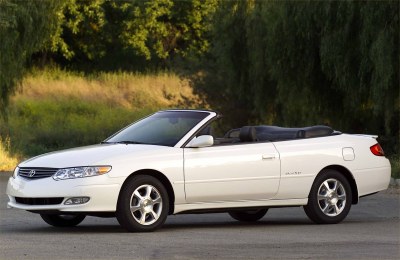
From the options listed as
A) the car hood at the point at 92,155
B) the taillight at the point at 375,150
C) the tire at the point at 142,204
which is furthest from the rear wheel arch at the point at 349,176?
the tire at the point at 142,204

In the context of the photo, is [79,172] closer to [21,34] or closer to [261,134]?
[261,134]

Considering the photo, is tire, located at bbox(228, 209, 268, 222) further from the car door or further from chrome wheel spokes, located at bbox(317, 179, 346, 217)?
the car door

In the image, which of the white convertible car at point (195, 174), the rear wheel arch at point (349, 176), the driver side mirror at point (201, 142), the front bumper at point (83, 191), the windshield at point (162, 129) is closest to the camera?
the front bumper at point (83, 191)

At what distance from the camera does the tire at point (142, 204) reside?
551 inches

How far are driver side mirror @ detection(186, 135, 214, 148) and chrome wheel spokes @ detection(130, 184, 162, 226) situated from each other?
785 mm

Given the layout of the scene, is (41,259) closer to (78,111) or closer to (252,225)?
(252,225)

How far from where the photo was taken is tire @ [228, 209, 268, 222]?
16.4 metres

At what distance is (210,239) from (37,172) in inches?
89.4

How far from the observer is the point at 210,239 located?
13500 millimetres

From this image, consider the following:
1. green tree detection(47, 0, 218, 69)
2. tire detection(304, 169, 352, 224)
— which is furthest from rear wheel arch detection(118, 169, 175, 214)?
green tree detection(47, 0, 218, 69)

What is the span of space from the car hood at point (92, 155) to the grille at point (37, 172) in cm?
5

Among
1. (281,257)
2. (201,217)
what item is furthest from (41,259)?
(201,217)

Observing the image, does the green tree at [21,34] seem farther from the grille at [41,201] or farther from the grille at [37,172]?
the grille at [41,201]

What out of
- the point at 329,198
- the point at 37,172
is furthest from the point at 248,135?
the point at 37,172
